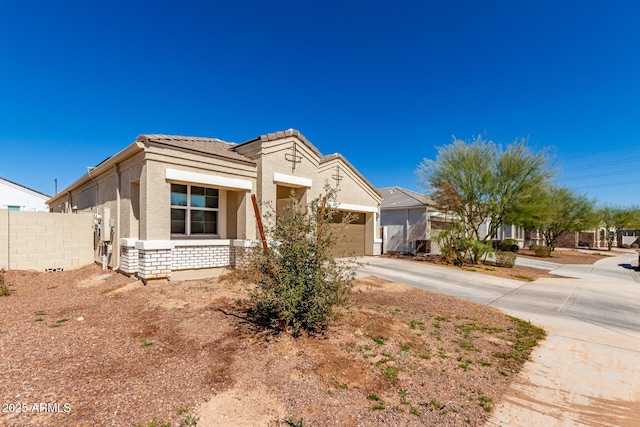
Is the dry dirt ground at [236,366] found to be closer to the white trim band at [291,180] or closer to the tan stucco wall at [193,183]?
the tan stucco wall at [193,183]

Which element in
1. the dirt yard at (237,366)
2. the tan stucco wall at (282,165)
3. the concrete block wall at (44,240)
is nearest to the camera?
the dirt yard at (237,366)

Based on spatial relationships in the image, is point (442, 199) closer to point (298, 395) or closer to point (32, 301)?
point (298, 395)

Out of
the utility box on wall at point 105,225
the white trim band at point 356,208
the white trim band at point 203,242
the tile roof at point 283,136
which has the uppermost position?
the tile roof at point 283,136

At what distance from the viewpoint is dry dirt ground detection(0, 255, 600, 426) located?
2920mm

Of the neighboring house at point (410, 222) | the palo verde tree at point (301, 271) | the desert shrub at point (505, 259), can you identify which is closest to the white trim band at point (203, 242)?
the palo verde tree at point (301, 271)

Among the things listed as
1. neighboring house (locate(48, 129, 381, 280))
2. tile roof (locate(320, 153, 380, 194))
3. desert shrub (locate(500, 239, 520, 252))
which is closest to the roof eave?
neighboring house (locate(48, 129, 381, 280))

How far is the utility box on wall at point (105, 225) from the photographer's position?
10.5 meters

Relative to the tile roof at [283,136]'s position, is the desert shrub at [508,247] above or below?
below

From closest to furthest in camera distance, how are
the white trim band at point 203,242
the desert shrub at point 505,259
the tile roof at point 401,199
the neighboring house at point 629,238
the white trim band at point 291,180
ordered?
the white trim band at point 203,242
the white trim band at point 291,180
the desert shrub at point 505,259
the tile roof at point 401,199
the neighboring house at point 629,238

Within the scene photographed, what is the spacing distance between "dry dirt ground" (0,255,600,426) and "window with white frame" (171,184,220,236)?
149 inches

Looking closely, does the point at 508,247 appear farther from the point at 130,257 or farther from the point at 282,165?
the point at 130,257

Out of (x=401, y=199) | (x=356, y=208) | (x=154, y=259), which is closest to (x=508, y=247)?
(x=401, y=199)

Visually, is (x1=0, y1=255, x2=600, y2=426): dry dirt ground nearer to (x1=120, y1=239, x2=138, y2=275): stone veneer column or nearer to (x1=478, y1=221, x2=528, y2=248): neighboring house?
(x1=120, y1=239, x2=138, y2=275): stone veneer column

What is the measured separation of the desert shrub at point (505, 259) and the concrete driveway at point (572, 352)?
13.7 feet
